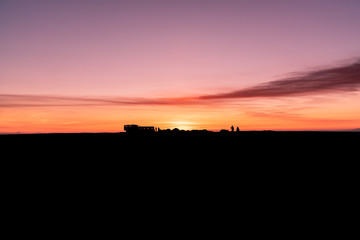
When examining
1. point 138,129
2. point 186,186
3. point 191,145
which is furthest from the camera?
point 138,129

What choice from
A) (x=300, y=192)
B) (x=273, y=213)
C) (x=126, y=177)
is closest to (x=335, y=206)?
(x=300, y=192)

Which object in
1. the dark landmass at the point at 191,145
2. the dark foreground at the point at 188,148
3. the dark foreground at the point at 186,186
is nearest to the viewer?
the dark foreground at the point at 186,186

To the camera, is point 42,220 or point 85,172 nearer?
point 42,220

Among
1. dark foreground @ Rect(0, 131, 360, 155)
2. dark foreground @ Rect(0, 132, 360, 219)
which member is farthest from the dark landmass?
dark foreground @ Rect(0, 132, 360, 219)

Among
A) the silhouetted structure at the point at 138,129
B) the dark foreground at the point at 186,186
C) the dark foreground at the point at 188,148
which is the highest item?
the silhouetted structure at the point at 138,129

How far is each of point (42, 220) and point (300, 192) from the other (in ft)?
41.1

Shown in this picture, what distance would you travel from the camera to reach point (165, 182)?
54.6ft

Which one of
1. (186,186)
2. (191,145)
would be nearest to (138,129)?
(191,145)

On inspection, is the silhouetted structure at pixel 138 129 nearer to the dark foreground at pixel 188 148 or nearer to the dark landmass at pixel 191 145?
the dark landmass at pixel 191 145

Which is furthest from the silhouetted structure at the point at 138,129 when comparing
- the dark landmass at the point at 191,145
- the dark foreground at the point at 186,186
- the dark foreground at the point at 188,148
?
the dark foreground at the point at 186,186

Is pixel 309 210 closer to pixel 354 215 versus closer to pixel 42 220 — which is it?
pixel 354 215

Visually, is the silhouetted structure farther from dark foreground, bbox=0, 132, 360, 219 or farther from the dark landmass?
dark foreground, bbox=0, 132, 360, 219

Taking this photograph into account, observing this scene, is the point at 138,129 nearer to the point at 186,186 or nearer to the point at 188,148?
the point at 188,148

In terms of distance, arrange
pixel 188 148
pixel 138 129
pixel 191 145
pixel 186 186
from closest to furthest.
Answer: pixel 186 186 → pixel 188 148 → pixel 191 145 → pixel 138 129
